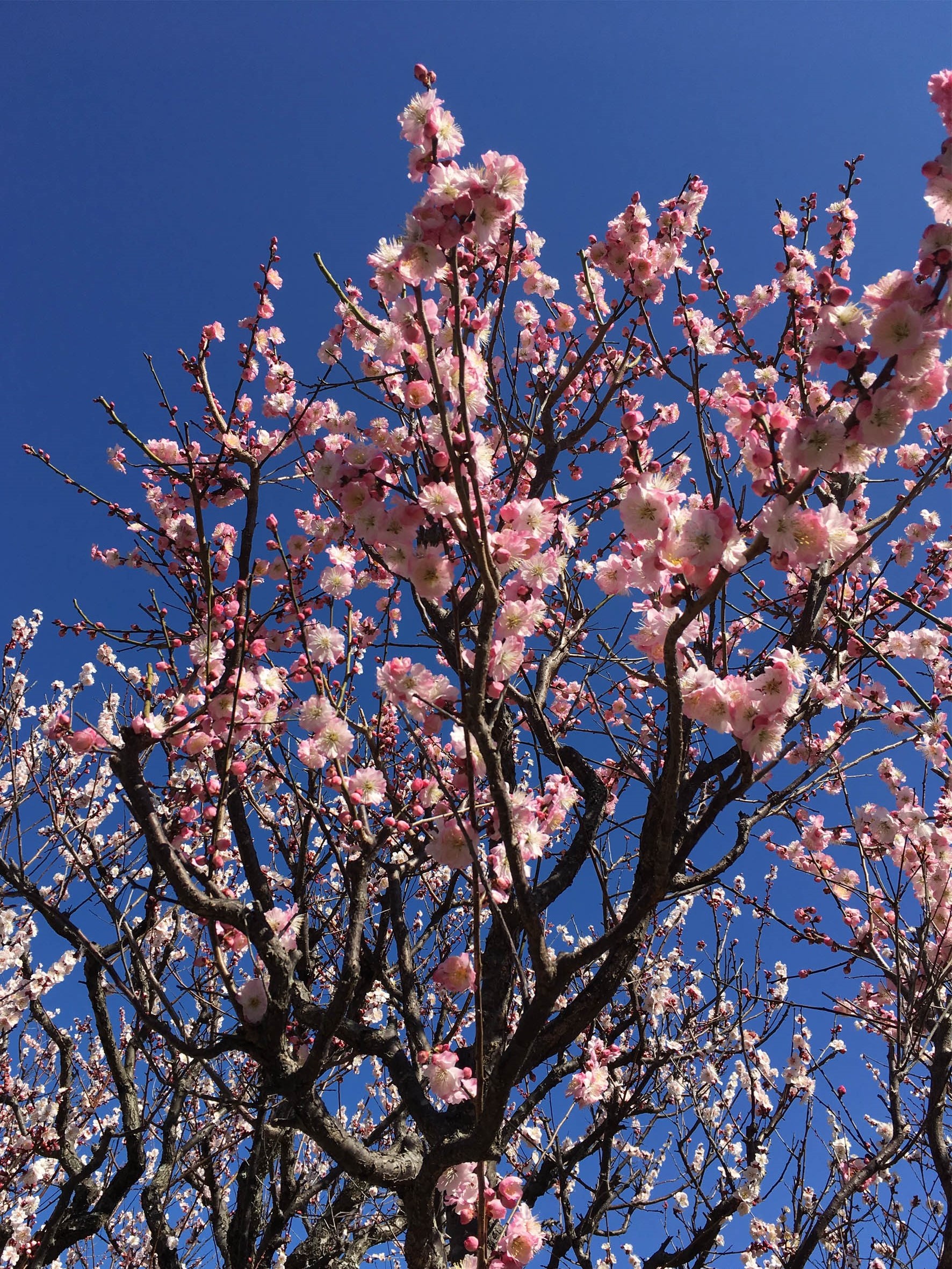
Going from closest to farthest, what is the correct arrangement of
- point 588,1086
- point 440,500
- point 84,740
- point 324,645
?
1. point 440,500
2. point 84,740
3. point 324,645
4. point 588,1086


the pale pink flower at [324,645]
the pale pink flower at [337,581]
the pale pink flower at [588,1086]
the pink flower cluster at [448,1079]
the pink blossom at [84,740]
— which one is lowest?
the pink flower cluster at [448,1079]

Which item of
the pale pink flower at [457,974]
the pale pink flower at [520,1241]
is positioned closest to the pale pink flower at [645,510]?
the pale pink flower at [457,974]

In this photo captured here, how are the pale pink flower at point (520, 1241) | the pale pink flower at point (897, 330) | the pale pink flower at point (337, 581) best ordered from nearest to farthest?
1. the pale pink flower at point (897, 330)
2. the pale pink flower at point (520, 1241)
3. the pale pink flower at point (337, 581)

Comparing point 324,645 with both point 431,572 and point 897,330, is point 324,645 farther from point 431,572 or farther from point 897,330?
point 897,330

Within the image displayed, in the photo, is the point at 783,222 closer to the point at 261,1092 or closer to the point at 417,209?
the point at 417,209

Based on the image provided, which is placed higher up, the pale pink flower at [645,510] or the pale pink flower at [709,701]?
the pale pink flower at [645,510]

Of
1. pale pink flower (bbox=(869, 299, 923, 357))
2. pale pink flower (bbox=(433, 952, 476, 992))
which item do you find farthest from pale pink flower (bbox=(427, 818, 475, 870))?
pale pink flower (bbox=(869, 299, 923, 357))

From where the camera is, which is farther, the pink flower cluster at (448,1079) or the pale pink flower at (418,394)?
the pink flower cluster at (448,1079)

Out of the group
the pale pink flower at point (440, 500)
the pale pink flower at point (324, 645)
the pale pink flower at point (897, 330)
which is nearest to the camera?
the pale pink flower at point (897, 330)

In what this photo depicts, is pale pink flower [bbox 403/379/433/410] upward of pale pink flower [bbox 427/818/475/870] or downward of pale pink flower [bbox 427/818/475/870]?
upward

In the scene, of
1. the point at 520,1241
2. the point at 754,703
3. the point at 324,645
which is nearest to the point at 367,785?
the point at 324,645

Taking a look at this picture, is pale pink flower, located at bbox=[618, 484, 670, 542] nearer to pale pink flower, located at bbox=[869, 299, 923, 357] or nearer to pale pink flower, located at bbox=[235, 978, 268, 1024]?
pale pink flower, located at bbox=[869, 299, 923, 357]

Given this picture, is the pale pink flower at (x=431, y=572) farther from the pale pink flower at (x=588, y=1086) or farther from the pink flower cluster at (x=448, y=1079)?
the pale pink flower at (x=588, y=1086)

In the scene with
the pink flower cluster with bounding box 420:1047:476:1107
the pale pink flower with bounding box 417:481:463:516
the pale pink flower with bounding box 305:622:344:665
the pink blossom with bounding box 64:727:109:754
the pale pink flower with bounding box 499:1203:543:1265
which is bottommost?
the pale pink flower with bounding box 499:1203:543:1265
